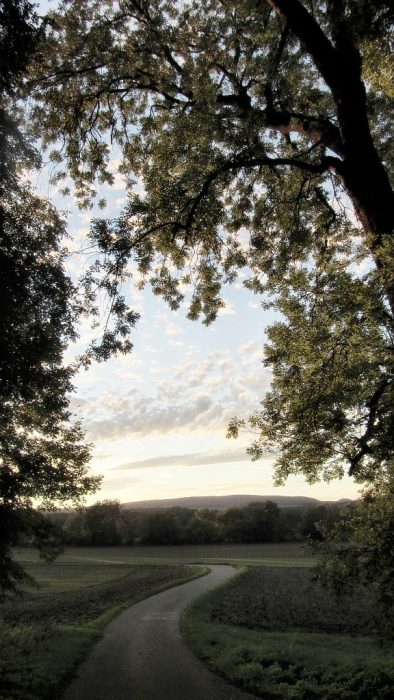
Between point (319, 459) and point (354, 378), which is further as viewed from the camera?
point (319, 459)

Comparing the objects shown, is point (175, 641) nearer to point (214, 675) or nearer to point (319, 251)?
point (214, 675)

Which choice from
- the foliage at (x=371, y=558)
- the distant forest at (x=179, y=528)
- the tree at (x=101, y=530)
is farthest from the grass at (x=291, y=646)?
the tree at (x=101, y=530)

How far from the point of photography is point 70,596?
2975 centimetres

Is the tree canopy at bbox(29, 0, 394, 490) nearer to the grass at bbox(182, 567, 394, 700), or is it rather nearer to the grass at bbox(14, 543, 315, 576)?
the grass at bbox(182, 567, 394, 700)

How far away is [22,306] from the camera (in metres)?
8.97

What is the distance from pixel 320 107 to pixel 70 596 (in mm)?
30212

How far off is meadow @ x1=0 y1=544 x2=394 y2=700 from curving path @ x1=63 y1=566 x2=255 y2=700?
0.39m

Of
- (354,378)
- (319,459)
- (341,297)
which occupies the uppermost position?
(341,297)

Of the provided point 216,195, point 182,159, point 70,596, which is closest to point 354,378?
point 216,195

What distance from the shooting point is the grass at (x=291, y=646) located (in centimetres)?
923

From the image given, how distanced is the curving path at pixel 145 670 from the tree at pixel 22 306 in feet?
13.1

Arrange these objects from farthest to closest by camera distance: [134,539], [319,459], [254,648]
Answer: [134,539] → [254,648] → [319,459]

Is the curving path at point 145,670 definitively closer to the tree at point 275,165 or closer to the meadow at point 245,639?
the meadow at point 245,639

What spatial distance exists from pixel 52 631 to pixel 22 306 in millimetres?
11996
